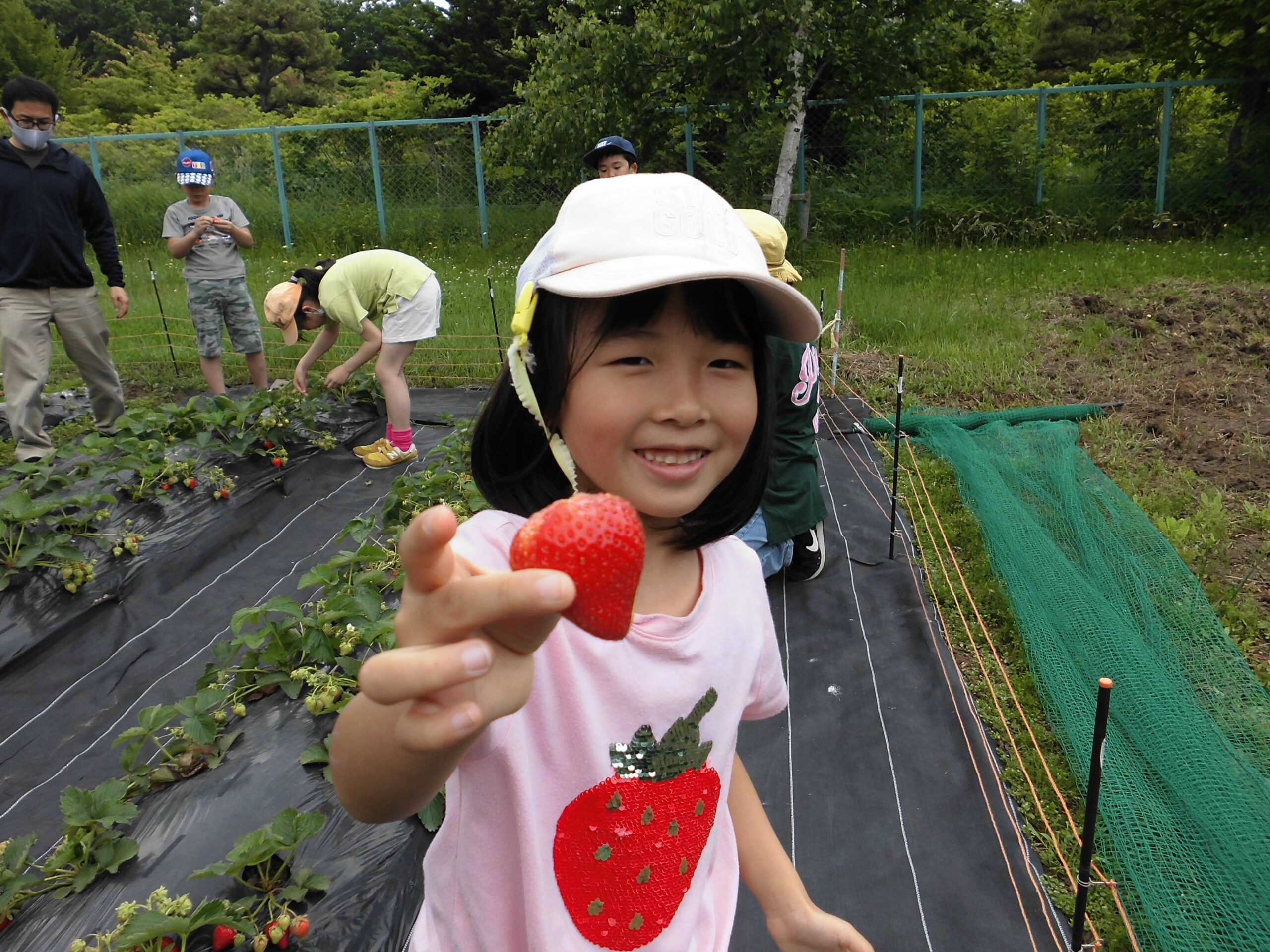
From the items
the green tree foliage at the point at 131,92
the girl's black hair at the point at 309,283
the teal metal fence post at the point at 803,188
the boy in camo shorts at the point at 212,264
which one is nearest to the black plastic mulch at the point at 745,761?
the girl's black hair at the point at 309,283

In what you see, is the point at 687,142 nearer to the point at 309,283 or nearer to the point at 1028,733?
the point at 309,283

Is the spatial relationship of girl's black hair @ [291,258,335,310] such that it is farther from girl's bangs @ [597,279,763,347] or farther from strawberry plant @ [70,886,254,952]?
girl's bangs @ [597,279,763,347]

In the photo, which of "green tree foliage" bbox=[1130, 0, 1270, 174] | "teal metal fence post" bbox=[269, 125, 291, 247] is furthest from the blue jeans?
"teal metal fence post" bbox=[269, 125, 291, 247]

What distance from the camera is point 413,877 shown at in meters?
2.04

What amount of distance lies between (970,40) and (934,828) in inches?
445

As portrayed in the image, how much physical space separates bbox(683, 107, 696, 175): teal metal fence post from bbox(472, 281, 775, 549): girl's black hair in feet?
36.2

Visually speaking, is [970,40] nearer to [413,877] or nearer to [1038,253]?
[1038,253]

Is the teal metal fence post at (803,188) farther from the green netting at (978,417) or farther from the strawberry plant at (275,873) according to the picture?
the strawberry plant at (275,873)

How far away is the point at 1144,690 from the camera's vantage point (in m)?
2.95

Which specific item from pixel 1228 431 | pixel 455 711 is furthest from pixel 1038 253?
pixel 455 711

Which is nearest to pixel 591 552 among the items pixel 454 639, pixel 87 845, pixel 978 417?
pixel 454 639

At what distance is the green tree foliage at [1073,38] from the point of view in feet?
85.9

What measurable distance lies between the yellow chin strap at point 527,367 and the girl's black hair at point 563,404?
1.1 inches

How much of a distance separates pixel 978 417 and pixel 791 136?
653cm
